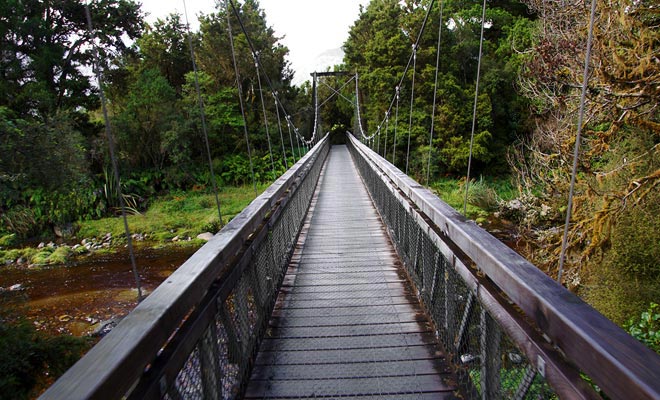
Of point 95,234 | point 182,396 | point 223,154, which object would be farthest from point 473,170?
point 182,396

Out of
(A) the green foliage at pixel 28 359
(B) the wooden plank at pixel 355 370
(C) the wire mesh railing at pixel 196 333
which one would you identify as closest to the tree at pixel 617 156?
(B) the wooden plank at pixel 355 370

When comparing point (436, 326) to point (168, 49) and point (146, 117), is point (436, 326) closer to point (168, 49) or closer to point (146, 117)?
point (146, 117)

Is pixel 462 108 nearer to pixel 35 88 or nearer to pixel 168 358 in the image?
pixel 35 88

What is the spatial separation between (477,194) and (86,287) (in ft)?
36.1

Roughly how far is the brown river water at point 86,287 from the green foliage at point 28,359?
9.20 feet

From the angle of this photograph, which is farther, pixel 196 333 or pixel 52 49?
pixel 52 49

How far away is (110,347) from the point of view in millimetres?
737

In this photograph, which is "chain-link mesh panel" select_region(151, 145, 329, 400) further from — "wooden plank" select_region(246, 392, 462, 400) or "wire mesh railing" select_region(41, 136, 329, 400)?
"wooden plank" select_region(246, 392, 462, 400)

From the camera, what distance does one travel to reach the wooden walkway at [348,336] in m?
1.50

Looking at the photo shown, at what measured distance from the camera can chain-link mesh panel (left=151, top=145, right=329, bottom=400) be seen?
1.08m

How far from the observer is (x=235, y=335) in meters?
1.46

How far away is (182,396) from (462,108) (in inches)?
678

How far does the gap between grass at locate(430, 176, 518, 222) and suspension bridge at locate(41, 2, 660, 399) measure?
8.23m

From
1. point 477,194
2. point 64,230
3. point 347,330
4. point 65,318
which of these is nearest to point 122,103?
point 64,230
